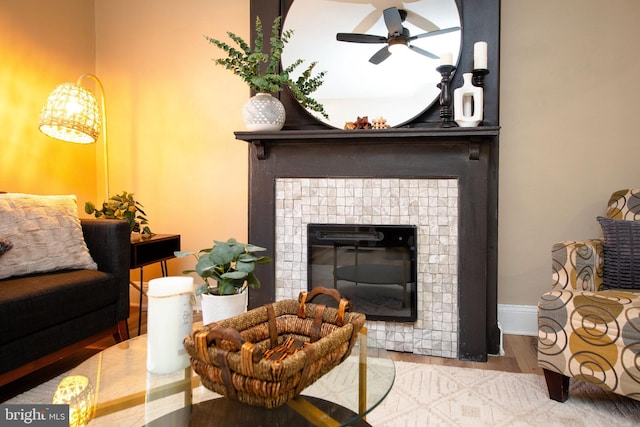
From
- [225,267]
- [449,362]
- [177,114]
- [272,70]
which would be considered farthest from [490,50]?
[177,114]

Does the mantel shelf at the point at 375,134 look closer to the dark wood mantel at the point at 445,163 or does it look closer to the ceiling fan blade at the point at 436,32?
the dark wood mantel at the point at 445,163

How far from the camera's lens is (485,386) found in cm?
194

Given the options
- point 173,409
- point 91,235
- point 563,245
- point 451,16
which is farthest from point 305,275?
point 451,16

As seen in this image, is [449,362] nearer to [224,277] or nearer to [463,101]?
[463,101]

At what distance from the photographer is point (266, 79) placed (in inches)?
91.1

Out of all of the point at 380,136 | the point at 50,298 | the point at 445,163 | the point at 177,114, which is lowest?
the point at 50,298

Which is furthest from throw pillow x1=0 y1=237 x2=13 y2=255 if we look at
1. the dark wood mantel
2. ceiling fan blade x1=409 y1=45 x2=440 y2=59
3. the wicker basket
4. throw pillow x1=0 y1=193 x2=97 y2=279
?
ceiling fan blade x1=409 y1=45 x2=440 y2=59

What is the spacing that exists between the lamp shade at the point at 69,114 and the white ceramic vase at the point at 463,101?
222 centimetres

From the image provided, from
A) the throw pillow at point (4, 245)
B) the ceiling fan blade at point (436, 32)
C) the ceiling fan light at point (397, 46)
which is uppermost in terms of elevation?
the ceiling fan blade at point (436, 32)

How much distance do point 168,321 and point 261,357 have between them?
33cm

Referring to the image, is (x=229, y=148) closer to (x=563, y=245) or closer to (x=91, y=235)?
(x=91, y=235)

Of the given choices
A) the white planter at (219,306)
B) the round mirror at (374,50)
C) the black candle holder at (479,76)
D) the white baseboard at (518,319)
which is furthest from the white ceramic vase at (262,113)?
the white baseboard at (518,319)

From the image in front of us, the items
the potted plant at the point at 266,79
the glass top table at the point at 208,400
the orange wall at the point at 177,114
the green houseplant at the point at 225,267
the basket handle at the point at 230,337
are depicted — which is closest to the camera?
the basket handle at the point at 230,337

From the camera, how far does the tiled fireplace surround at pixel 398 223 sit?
235cm
